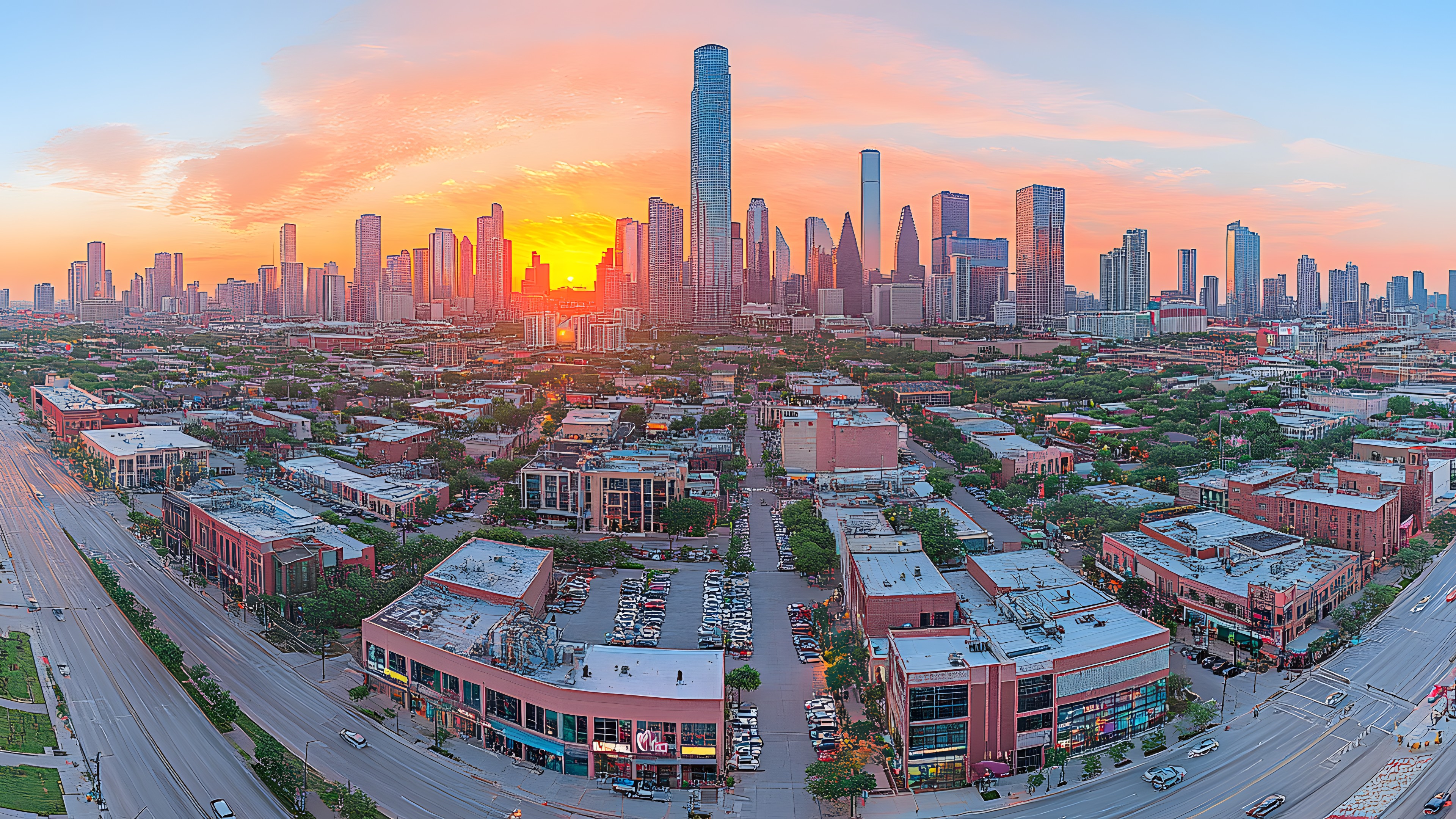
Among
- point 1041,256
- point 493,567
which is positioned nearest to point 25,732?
point 493,567

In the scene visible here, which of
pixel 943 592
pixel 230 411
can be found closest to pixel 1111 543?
pixel 943 592

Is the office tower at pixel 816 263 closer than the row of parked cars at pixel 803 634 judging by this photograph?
Result: No

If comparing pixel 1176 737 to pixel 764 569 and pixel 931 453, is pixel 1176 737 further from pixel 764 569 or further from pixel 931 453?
pixel 931 453

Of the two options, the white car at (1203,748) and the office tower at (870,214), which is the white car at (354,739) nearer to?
the white car at (1203,748)

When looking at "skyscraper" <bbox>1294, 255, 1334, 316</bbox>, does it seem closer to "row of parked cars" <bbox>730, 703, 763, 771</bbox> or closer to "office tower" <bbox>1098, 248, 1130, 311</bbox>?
"office tower" <bbox>1098, 248, 1130, 311</bbox>

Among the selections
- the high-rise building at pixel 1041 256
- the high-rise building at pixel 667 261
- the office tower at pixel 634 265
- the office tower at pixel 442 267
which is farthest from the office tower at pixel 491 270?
the high-rise building at pixel 1041 256

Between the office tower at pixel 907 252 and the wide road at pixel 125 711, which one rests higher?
the office tower at pixel 907 252
